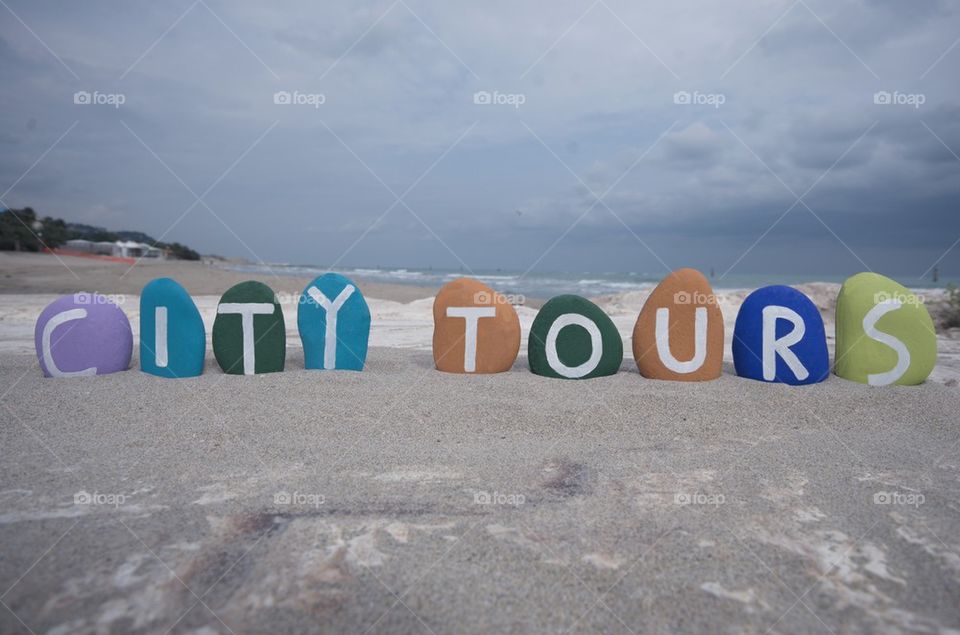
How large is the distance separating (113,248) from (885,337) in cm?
3721

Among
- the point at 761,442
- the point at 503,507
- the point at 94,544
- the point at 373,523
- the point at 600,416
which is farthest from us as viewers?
the point at 600,416

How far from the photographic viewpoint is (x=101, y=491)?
118 inches

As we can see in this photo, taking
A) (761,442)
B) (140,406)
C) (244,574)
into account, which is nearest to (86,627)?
(244,574)

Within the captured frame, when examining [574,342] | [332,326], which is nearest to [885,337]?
[574,342]

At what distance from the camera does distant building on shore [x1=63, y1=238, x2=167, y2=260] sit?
30.8m

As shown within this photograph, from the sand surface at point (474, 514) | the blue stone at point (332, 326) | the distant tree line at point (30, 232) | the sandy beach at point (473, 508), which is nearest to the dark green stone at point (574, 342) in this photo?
the sandy beach at point (473, 508)

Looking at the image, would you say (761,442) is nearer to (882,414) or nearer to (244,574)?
(882,414)

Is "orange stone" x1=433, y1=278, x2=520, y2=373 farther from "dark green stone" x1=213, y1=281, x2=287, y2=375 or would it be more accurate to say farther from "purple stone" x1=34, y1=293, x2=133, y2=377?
"purple stone" x1=34, y1=293, x2=133, y2=377

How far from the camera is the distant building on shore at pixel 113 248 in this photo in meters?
30.8

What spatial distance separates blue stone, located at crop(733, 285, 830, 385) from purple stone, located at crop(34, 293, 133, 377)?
6238 mm

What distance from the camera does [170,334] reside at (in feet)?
19.1

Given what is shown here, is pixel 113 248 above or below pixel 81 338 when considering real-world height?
above

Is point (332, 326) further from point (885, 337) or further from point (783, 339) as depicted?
point (885, 337)

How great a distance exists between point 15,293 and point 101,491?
1703 cm
